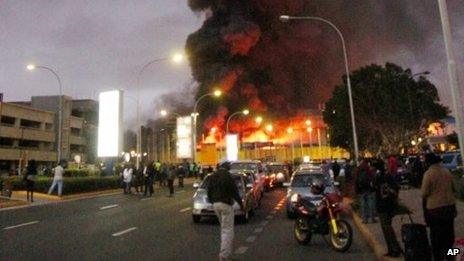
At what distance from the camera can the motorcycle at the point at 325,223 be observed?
31.1ft

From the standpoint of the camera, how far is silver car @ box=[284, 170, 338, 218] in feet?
49.0

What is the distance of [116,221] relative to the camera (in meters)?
15.0

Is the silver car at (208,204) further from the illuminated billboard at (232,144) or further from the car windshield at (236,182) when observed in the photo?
the illuminated billboard at (232,144)

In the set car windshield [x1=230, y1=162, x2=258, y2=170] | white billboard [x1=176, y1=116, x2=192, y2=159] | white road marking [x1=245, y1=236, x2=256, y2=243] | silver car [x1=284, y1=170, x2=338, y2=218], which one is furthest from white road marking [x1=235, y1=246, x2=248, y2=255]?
white billboard [x1=176, y1=116, x2=192, y2=159]

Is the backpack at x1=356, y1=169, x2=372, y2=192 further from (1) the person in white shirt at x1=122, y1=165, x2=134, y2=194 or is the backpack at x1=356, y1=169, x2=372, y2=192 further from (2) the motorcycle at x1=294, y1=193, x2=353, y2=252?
(1) the person in white shirt at x1=122, y1=165, x2=134, y2=194

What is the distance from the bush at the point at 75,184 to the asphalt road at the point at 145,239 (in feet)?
33.5

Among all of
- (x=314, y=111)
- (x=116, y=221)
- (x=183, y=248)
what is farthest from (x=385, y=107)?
(x=314, y=111)

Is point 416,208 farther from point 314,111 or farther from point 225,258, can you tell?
point 314,111

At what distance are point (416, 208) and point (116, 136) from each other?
28081 mm

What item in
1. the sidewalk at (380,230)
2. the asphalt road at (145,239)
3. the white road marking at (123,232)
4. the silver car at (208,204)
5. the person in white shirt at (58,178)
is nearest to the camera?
the sidewalk at (380,230)

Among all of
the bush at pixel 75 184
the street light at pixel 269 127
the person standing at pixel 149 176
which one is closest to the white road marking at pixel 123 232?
the person standing at pixel 149 176

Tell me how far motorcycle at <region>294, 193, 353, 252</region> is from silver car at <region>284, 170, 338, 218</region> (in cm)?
419

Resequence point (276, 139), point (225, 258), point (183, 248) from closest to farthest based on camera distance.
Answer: point (225, 258)
point (183, 248)
point (276, 139)

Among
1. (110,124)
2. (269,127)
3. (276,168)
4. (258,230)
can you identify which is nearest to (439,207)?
(258,230)
